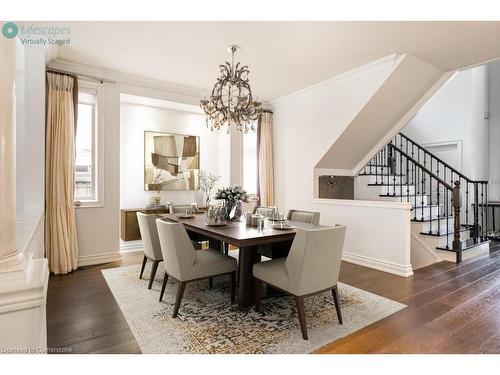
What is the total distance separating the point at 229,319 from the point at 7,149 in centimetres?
196

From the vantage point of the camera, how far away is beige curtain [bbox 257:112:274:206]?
561cm

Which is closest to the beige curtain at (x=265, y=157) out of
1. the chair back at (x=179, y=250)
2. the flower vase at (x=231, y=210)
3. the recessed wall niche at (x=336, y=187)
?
the recessed wall niche at (x=336, y=187)

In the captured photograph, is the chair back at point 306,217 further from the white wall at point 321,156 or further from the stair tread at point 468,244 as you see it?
the stair tread at point 468,244

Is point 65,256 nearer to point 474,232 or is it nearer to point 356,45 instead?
point 356,45

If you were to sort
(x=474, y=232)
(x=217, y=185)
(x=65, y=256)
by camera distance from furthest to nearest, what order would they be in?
(x=217, y=185) → (x=474, y=232) → (x=65, y=256)

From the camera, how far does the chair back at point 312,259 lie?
2.15 metres

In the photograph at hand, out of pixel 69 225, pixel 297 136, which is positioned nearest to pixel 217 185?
pixel 297 136

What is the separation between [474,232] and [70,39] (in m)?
6.40

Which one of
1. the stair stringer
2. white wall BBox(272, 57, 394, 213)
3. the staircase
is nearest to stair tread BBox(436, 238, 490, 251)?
the staircase

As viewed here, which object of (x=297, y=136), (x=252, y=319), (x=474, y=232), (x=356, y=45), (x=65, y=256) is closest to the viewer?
(x=252, y=319)

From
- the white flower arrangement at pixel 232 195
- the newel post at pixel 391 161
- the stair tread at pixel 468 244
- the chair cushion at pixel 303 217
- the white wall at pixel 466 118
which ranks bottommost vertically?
the stair tread at pixel 468 244

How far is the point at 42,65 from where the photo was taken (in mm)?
3201

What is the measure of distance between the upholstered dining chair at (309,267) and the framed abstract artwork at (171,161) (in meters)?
3.65

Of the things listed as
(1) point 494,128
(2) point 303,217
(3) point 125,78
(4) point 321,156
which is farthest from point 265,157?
(1) point 494,128
